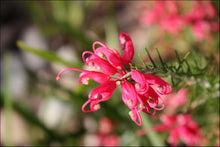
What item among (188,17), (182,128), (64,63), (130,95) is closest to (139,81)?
(130,95)

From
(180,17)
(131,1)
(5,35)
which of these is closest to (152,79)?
(180,17)

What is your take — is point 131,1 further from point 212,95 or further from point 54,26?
point 212,95

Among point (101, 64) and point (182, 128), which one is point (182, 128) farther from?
point (101, 64)

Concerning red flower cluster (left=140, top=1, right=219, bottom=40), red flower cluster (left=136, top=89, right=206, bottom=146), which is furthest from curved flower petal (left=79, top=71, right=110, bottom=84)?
red flower cluster (left=140, top=1, right=219, bottom=40)

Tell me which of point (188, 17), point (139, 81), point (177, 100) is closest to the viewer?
point (139, 81)

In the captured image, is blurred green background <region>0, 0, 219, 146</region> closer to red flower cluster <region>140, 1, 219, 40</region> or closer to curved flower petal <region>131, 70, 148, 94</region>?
red flower cluster <region>140, 1, 219, 40</region>

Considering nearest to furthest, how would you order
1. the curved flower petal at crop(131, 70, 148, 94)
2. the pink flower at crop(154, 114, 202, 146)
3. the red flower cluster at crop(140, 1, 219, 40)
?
the curved flower petal at crop(131, 70, 148, 94)
the pink flower at crop(154, 114, 202, 146)
the red flower cluster at crop(140, 1, 219, 40)

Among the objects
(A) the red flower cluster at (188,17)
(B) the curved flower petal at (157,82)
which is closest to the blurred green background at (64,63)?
(A) the red flower cluster at (188,17)
